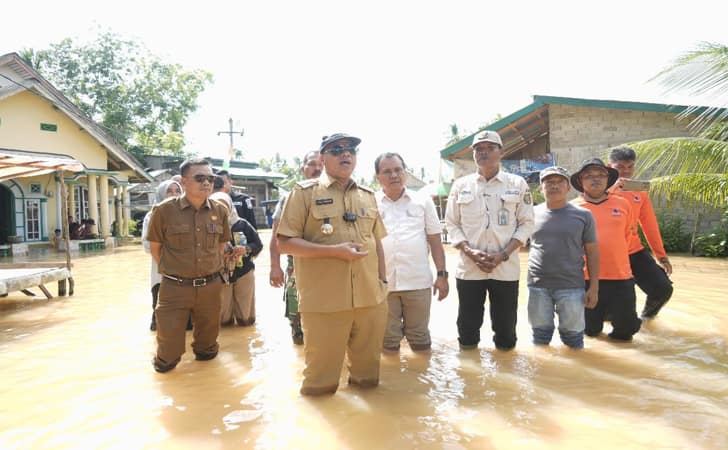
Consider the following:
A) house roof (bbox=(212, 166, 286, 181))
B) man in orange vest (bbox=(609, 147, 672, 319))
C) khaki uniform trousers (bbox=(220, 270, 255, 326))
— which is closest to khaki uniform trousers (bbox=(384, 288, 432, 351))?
khaki uniform trousers (bbox=(220, 270, 255, 326))

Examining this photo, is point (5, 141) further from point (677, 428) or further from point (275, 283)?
point (677, 428)

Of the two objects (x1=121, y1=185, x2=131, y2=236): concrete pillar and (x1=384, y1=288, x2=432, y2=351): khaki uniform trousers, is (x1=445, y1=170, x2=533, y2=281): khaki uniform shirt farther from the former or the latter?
(x1=121, y1=185, x2=131, y2=236): concrete pillar

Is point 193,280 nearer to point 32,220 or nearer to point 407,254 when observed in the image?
point 407,254

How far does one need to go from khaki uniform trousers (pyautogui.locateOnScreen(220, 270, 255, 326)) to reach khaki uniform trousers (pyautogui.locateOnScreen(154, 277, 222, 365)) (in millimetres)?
1367

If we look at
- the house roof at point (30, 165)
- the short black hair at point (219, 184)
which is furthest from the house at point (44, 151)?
the short black hair at point (219, 184)

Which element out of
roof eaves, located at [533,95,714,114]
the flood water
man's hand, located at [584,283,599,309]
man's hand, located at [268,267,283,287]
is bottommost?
the flood water

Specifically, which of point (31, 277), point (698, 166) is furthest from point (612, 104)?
point (31, 277)

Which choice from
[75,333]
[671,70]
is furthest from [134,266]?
[671,70]

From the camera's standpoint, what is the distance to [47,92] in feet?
56.4

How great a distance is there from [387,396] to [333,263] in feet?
3.46

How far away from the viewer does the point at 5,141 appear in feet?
54.5

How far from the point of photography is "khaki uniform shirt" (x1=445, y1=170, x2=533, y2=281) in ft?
14.1

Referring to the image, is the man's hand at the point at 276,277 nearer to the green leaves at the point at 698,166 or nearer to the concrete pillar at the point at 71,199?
the green leaves at the point at 698,166

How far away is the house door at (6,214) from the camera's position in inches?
671
